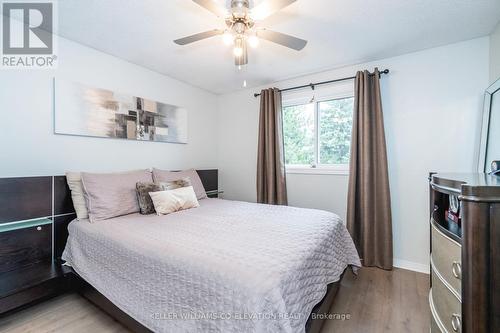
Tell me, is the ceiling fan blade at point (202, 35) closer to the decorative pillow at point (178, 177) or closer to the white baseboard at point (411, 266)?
the decorative pillow at point (178, 177)

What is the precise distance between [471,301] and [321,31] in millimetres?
2155

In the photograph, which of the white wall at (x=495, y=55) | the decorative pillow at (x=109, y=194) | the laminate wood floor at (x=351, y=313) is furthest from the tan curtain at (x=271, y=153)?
the white wall at (x=495, y=55)

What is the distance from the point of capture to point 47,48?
2.12 meters

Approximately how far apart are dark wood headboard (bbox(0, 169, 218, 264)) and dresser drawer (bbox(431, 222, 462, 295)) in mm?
2809

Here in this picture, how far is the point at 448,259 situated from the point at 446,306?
0.24m

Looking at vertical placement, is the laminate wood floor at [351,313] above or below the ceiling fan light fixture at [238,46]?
below

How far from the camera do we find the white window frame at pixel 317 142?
2.90 meters

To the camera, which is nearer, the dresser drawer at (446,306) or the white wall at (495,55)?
the dresser drawer at (446,306)

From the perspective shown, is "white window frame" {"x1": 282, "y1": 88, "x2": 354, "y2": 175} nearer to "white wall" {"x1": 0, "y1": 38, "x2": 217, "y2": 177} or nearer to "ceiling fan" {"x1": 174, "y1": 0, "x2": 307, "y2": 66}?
"ceiling fan" {"x1": 174, "y1": 0, "x2": 307, "y2": 66}

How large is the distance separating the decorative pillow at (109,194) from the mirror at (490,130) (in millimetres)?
3179

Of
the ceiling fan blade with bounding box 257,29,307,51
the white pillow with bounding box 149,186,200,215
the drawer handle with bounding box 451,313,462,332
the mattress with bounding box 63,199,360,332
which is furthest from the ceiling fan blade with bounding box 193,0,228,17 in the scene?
the drawer handle with bounding box 451,313,462,332

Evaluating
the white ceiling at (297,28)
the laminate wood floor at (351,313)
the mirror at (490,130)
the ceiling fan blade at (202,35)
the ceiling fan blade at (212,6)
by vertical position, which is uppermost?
the white ceiling at (297,28)

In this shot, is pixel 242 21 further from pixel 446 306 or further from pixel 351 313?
pixel 351 313

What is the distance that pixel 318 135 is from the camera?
3.14 metres
